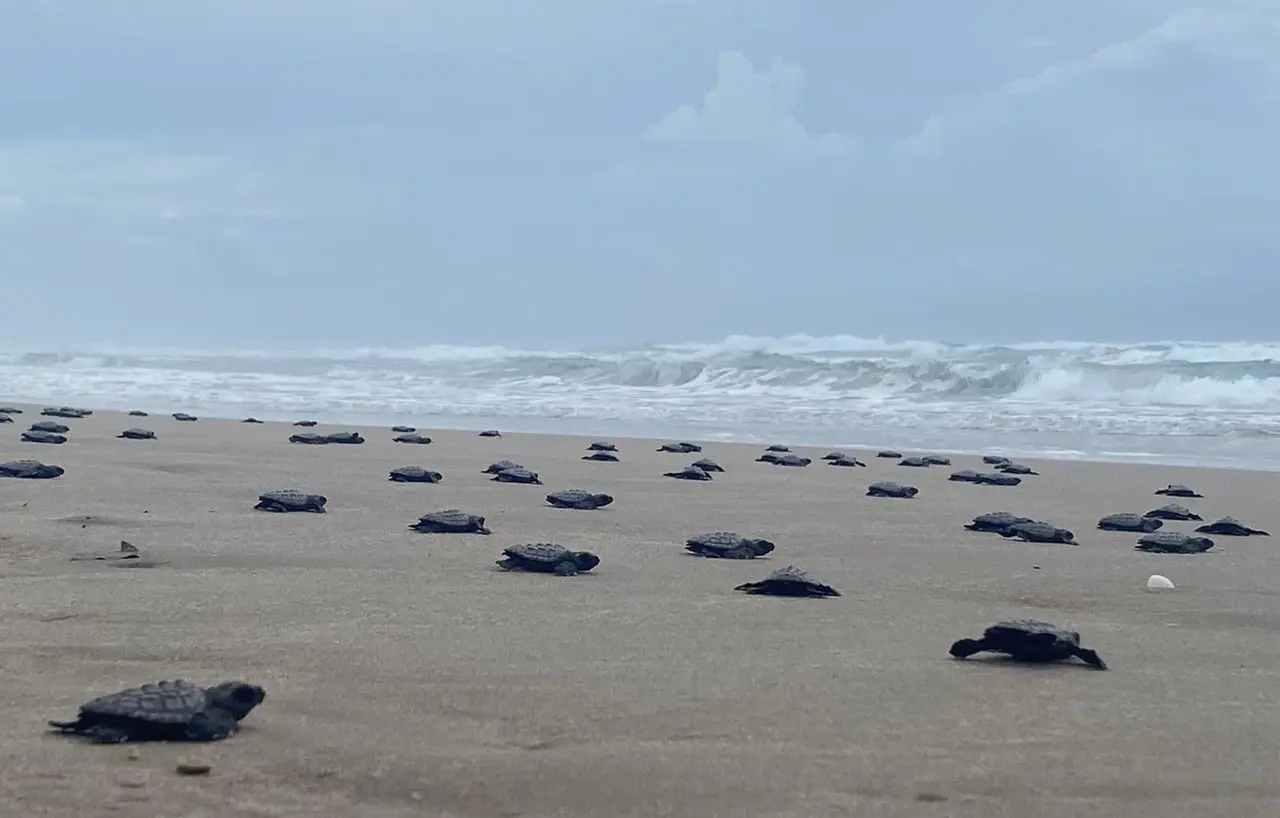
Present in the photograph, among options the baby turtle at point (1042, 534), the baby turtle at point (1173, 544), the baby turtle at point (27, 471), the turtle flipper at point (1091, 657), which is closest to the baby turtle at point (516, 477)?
the baby turtle at point (27, 471)

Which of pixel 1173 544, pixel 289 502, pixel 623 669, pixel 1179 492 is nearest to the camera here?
pixel 623 669

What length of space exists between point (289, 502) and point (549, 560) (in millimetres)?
2925

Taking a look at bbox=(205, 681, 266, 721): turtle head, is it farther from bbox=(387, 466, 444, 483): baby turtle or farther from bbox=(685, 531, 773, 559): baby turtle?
bbox=(387, 466, 444, 483): baby turtle

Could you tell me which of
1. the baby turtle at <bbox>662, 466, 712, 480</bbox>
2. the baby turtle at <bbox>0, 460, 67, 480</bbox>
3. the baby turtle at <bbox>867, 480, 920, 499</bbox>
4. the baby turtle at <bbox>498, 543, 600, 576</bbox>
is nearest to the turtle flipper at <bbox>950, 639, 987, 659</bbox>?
the baby turtle at <bbox>498, 543, 600, 576</bbox>

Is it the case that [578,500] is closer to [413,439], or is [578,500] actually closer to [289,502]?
[289,502]

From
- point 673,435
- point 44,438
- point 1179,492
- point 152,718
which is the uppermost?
point 1179,492

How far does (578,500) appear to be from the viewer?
33.4 feet

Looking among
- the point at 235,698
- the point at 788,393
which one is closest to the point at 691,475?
the point at 235,698

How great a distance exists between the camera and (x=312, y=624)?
543cm

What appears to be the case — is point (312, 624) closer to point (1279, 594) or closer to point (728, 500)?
point (1279, 594)

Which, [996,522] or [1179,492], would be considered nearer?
[996,522]

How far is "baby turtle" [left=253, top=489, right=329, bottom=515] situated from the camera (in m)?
9.22

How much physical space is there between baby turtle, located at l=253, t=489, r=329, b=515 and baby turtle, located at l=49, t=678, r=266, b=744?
5584 millimetres

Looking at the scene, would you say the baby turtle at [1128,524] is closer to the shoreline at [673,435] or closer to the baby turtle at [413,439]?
the shoreline at [673,435]
